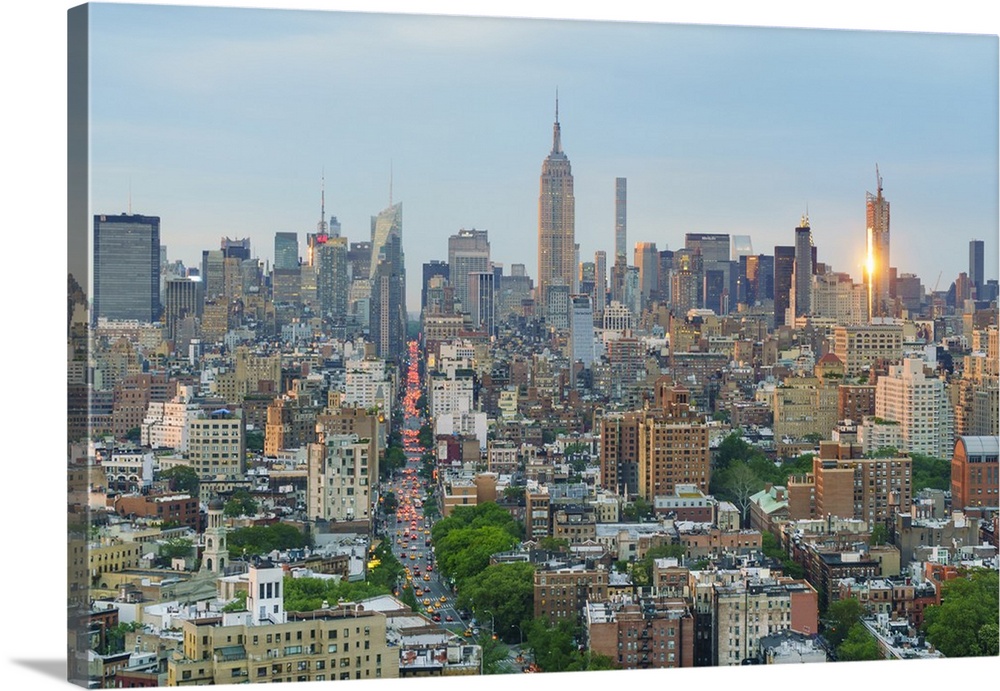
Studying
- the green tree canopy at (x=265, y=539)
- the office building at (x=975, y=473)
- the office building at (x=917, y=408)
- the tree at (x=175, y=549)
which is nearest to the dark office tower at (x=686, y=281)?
the office building at (x=917, y=408)

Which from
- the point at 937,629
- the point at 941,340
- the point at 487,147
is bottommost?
the point at 937,629

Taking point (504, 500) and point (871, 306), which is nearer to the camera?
point (504, 500)

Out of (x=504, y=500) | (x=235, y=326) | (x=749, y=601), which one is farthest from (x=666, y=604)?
(x=235, y=326)

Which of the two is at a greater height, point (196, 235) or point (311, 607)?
point (196, 235)

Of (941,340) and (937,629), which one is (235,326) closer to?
(941,340)

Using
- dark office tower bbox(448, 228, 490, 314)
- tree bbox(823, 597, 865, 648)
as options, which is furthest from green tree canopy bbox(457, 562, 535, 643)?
dark office tower bbox(448, 228, 490, 314)

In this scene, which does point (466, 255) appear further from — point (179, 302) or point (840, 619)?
point (840, 619)

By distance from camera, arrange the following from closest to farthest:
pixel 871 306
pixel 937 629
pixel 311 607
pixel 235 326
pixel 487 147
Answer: pixel 311 607
pixel 937 629
pixel 487 147
pixel 871 306
pixel 235 326
